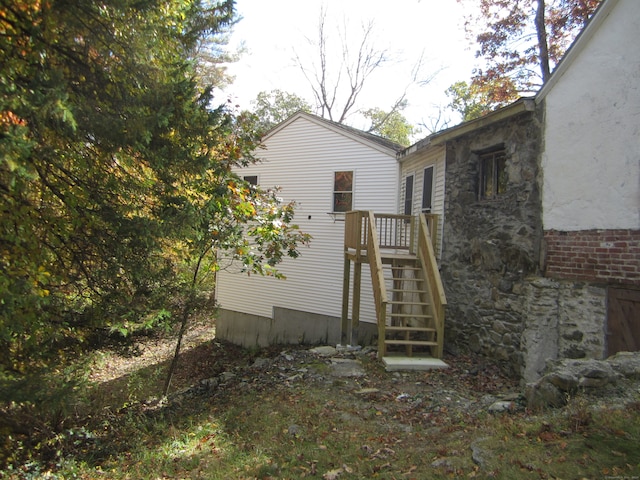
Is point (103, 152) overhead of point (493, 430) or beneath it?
overhead

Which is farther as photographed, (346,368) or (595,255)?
(346,368)

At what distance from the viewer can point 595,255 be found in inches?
254

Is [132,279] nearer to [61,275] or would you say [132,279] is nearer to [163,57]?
[61,275]

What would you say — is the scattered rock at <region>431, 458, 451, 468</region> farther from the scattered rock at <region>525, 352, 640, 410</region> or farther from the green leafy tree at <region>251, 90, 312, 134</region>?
the green leafy tree at <region>251, 90, 312, 134</region>

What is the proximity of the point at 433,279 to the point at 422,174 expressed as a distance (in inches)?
138

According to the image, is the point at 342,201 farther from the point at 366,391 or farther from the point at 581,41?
the point at 581,41

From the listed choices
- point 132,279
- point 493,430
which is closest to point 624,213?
point 493,430

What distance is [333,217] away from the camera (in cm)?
1375

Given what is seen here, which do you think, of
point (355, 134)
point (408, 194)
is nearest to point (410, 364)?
point (408, 194)

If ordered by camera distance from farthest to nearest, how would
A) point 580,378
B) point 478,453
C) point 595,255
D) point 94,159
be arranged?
point 595,255, point 94,159, point 580,378, point 478,453

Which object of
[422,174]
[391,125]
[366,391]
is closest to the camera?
[366,391]

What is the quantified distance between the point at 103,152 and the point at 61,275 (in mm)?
1663

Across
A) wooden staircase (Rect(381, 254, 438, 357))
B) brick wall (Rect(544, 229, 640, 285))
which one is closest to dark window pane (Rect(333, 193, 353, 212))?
wooden staircase (Rect(381, 254, 438, 357))

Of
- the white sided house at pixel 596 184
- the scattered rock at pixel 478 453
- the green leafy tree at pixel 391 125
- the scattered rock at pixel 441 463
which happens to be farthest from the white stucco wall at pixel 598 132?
the green leafy tree at pixel 391 125
